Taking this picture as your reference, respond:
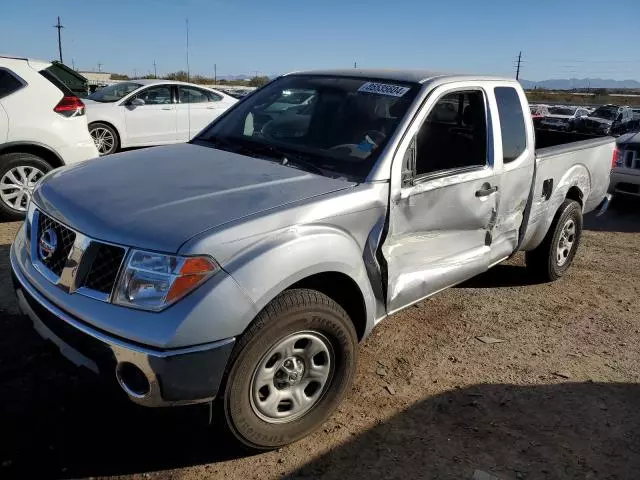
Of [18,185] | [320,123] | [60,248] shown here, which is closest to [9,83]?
[18,185]

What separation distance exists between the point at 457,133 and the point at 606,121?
20.3m

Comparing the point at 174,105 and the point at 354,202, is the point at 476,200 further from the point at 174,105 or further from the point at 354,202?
the point at 174,105

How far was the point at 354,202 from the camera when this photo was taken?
280 centimetres

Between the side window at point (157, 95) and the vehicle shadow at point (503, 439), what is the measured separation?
9309 millimetres

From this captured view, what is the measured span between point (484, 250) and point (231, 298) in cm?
220

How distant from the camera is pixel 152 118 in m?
10.8

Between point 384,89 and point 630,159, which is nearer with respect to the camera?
point 384,89

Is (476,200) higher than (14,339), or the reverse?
(476,200)

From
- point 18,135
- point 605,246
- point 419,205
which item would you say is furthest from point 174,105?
point 419,205

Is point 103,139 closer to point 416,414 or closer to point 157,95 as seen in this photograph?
point 157,95

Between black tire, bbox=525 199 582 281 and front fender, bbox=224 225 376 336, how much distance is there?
276 cm

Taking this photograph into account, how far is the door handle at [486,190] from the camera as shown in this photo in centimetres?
363

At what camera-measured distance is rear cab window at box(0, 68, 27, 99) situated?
5.78 metres

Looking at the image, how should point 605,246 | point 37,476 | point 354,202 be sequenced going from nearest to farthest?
point 37,476 < point 354,202 < point 605,246
